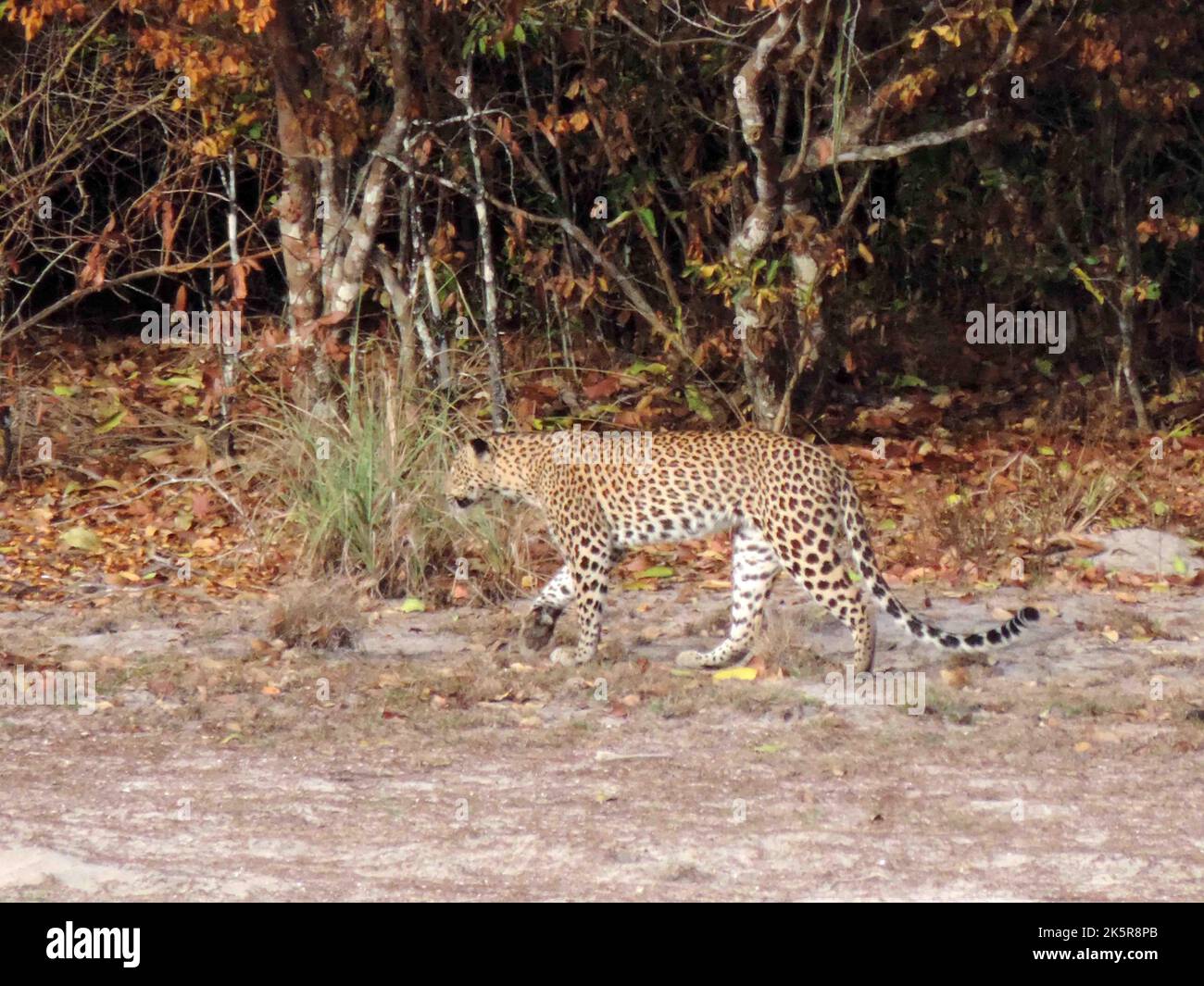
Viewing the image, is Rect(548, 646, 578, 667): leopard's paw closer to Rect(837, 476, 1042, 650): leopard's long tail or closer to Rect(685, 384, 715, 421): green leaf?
Rect(837, 476, 1042, 650): leopard's long tail

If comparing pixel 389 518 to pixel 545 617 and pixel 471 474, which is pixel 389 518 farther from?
pixel 545 617

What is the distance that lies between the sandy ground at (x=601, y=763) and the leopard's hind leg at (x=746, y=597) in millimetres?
117

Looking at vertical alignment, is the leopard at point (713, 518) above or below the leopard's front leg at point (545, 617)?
above

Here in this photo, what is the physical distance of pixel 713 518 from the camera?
28.1 feet

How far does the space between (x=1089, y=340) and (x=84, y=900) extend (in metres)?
10.4

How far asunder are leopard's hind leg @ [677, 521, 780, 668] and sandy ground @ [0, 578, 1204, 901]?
0.12m

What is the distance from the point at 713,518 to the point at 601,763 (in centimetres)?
161

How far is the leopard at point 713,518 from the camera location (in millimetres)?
8289

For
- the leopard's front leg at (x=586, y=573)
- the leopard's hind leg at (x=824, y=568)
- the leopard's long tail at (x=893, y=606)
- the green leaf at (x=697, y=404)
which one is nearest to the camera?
the leopard's long tail at (x=893, y=606)

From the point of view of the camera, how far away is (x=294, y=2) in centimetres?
1164

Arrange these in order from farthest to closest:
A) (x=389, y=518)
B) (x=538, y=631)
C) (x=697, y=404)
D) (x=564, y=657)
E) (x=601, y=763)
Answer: (x=697, y=404)
(x=389, y=518)
(x=538, y=631)
(x=564, y=657)
(x=601, y=763)

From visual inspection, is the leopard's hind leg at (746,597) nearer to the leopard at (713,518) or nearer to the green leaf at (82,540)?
the leopard at (713,518)

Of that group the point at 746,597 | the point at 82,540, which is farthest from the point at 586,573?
the point at 82,540

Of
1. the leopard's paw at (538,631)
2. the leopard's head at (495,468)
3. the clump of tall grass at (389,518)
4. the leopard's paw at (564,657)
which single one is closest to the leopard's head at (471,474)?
the leopard's head at (495,468)
